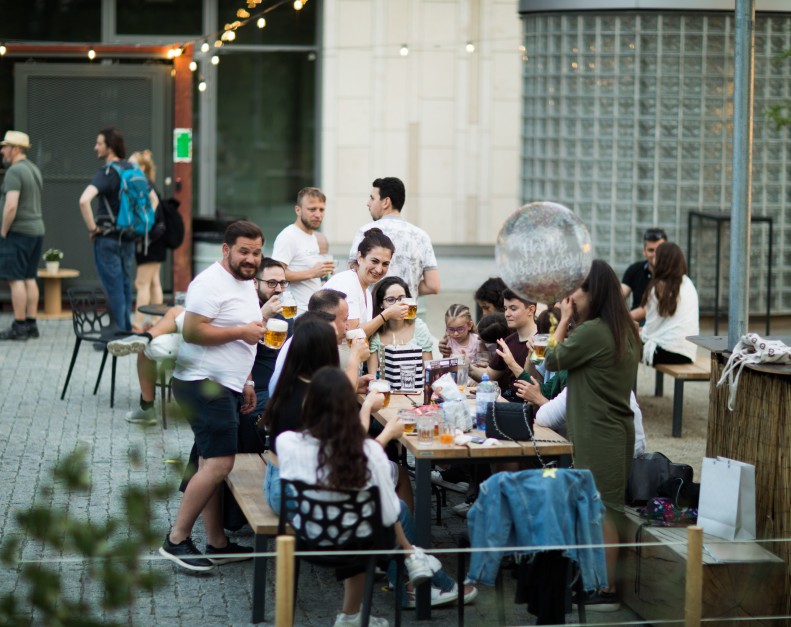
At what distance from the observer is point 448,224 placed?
641 inches

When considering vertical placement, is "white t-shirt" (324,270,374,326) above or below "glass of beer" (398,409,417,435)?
above

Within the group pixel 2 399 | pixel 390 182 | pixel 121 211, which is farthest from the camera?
pixel 121 211

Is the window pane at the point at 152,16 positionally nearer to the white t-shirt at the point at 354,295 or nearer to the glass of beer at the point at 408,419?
the white t-shirt at the point at 354,295

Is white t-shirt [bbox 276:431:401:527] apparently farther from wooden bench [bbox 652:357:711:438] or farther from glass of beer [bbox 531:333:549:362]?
wooden bench [bbox 652:357:711:438]

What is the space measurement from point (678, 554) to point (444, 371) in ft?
6.48

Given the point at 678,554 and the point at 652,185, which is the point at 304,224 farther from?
the point at 652,185

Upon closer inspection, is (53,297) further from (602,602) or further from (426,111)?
(602,602)

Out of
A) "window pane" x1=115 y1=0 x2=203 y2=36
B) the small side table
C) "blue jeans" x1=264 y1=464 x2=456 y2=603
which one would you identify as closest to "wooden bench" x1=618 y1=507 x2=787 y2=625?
"blue jeans" x1=264 y1=464 x2=456 y2=603

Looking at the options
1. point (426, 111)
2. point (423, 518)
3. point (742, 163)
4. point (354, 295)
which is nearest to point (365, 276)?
point (354, 295)

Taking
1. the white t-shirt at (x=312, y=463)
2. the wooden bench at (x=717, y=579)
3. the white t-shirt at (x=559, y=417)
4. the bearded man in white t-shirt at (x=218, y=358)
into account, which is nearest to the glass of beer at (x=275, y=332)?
the bearded man in white t-shirt at (x=218, y=358)

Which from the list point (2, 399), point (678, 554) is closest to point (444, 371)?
point (678, 554)

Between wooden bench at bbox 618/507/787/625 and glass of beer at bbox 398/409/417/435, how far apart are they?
1.27m

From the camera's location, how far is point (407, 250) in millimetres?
8984

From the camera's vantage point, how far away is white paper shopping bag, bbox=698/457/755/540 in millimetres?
5988
